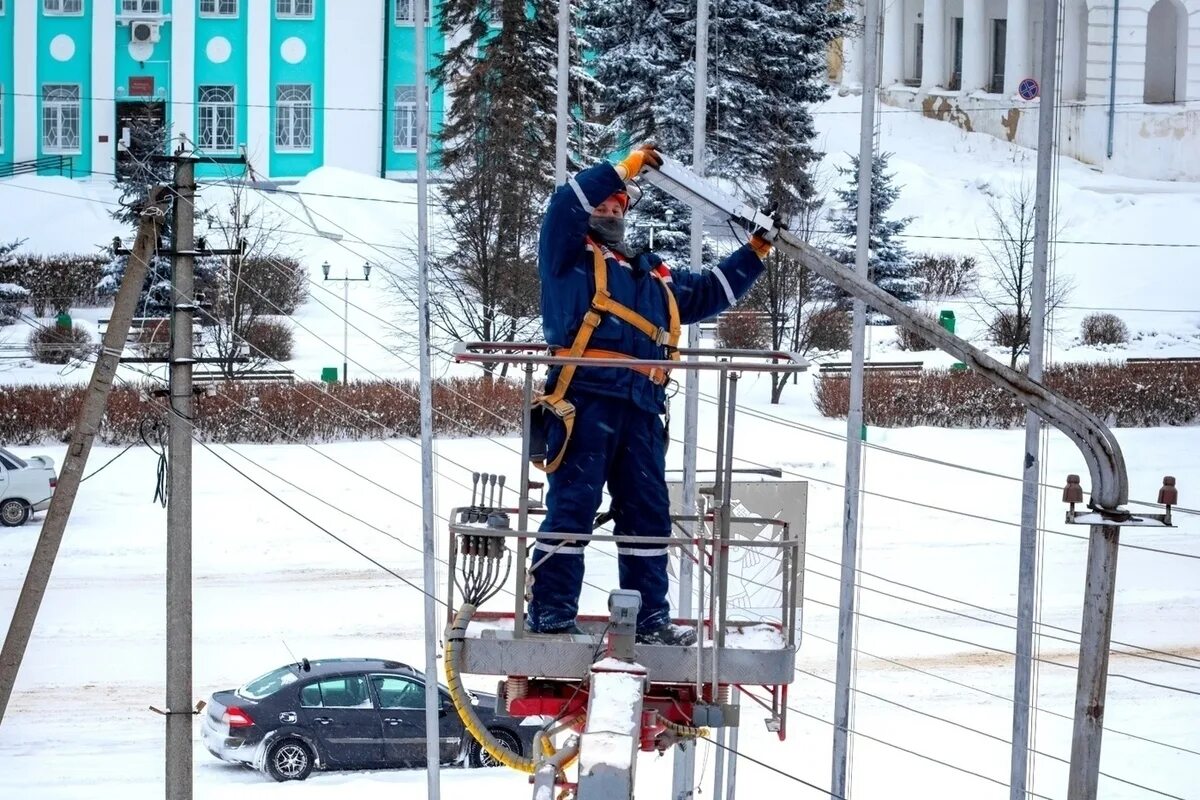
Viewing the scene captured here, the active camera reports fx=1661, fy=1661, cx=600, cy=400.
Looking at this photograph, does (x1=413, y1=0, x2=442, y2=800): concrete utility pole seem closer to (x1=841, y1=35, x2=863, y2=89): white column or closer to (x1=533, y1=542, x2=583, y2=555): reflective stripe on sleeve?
(x1=533, y1=542, x2=583, y2=555): reflective stripe on sleeve

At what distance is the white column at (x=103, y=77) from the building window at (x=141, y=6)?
450 millimetres

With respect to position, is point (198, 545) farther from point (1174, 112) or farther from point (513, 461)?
point (1174, 112)

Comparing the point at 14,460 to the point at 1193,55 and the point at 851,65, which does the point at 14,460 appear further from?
the point at 851,65

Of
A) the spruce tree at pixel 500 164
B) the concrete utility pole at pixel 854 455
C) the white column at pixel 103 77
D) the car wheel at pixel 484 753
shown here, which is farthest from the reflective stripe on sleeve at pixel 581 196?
the white column at pixel 103 77

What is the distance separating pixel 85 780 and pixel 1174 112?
4447 centimetres

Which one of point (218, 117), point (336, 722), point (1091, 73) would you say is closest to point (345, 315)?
point (218, 117)

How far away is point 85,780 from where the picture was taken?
16203 mm

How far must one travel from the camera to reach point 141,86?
2024 inches

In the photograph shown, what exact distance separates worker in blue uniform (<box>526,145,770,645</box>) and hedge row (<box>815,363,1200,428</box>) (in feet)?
80.1

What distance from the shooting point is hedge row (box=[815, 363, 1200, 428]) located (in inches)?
1257

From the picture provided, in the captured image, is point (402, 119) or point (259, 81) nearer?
point (259, 81)

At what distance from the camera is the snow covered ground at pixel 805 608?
17125 mm

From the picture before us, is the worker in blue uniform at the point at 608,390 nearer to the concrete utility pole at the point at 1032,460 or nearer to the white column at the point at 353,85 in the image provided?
the concrete utility pole at the point at 1032,460

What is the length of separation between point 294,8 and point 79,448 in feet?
133
